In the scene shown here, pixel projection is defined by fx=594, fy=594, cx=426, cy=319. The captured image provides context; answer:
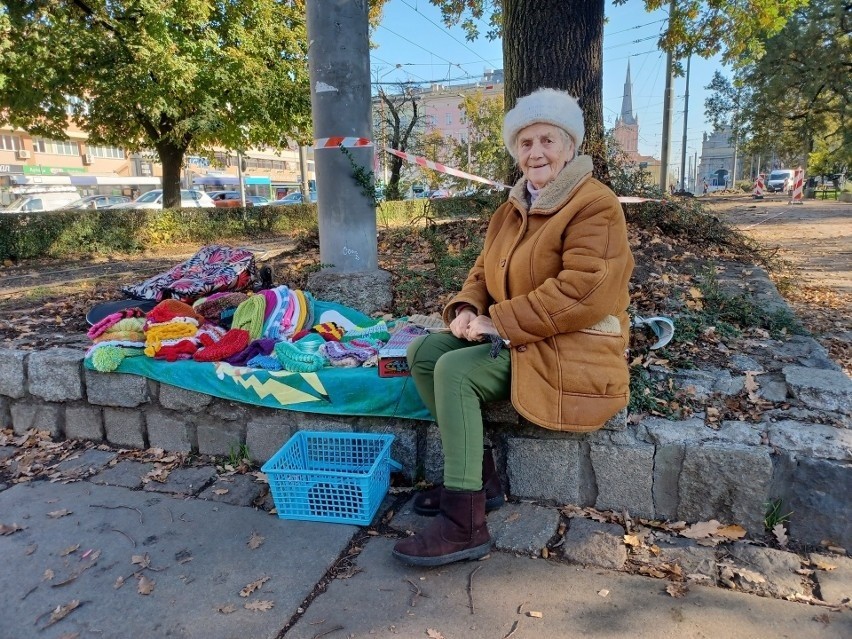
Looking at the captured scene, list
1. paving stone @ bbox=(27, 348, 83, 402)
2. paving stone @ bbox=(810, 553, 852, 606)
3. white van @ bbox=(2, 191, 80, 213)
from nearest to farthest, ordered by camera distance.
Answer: paving stone @ bbox=(810, 553, 852, 606) < paving stone @ bbox=(27, 348, 83, 402) < white van @ bbox=(2, 191, 80, 213)

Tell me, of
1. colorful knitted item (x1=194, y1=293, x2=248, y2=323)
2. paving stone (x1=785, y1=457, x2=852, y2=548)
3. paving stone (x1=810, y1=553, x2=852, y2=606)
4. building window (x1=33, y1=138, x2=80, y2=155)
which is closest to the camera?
paving stone (x1=810, y1=553, x2=852, y2=606)

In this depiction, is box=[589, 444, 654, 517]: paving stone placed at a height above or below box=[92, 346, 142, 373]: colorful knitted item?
below

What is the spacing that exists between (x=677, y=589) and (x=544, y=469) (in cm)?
74

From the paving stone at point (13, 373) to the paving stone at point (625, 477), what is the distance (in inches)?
135

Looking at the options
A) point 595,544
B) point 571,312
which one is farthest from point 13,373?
point 595,544

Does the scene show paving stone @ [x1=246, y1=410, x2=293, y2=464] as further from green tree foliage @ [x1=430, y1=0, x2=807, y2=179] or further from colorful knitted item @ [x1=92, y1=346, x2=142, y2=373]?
green tree foliage @ [x1=430, y1=0, x2=807, y2=179]

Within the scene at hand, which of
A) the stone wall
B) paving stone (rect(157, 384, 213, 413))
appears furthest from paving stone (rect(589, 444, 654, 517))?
paving stone (rect(157, 384, 213, 413))

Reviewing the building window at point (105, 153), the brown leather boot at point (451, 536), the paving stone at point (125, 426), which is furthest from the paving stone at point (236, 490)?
the building window at point (105, 153)

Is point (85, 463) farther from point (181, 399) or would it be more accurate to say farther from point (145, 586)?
point (145, 586)

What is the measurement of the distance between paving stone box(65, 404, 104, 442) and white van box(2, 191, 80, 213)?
16670mm

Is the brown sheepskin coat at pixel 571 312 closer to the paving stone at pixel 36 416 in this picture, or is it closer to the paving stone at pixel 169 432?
the paving stone at pixel 169 432

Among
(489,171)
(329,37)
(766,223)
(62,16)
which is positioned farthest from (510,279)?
(766,223)

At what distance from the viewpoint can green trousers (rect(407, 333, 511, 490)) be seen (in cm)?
238

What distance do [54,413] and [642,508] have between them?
3476mm
